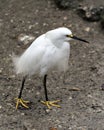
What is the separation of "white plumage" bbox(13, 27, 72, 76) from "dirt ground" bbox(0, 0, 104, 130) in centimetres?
51

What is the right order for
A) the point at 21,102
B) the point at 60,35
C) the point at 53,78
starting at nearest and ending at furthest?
the point at 60,35
the point at 21,102
the point at 53,78

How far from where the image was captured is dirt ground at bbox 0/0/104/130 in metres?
4.07

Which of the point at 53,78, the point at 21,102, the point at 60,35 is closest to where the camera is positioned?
the point at 60,35

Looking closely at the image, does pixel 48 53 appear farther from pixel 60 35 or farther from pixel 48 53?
pixel 60 35

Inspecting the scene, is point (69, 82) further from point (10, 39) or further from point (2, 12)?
point (2, 12)

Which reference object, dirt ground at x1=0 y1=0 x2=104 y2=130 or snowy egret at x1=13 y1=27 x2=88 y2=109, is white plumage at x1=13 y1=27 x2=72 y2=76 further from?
dirt ground at x1=0 y1=0 x2=104 y2=130

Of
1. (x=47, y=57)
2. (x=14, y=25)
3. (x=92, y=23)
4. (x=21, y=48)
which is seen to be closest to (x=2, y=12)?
(x=14, y=25)

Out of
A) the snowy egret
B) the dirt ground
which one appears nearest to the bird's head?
the snowy egret

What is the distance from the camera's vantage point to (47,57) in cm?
394

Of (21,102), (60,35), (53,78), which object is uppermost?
(60,35)

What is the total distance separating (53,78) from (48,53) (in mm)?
1018

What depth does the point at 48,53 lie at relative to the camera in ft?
12.9

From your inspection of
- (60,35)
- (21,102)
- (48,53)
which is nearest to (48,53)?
(48,53)

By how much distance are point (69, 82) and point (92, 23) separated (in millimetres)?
1503
